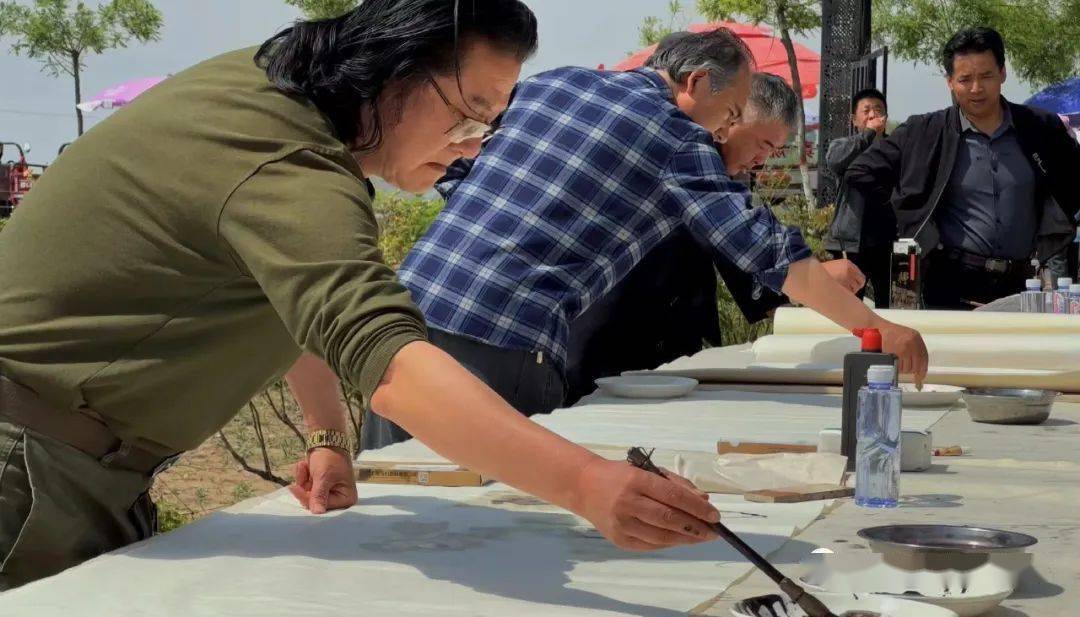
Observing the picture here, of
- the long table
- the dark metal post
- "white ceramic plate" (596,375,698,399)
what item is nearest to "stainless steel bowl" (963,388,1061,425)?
the long table

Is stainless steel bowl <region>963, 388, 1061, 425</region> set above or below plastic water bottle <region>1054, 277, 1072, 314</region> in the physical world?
above

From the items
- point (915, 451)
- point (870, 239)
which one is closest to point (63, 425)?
point (915, 451)

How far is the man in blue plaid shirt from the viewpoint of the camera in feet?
9.29

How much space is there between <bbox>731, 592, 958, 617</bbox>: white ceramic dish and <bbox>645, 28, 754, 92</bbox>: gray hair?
200 cm

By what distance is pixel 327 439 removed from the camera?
1813 mm

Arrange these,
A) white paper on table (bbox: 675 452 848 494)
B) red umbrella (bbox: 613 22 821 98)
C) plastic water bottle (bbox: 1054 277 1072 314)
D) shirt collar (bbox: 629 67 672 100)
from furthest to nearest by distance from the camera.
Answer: red umbrella (bbox: 613 22 821 98)
plastic water bottle (bbox: 1054 277 1072 314)
shirt collar (bbox: 629 67 672 100)
white paper on table (bbox: 675 452 848 494)

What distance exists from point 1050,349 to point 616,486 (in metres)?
2.17

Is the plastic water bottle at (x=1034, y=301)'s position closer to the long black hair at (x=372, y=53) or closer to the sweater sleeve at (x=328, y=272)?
the long black hair at (x=372, y=53)

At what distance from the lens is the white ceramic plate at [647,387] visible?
288 centimetres

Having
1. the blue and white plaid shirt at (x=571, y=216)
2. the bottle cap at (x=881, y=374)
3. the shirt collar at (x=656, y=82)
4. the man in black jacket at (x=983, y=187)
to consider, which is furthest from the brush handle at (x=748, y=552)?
the man in black jacket at (x=983, y=187)

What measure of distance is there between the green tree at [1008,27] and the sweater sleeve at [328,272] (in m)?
25.8

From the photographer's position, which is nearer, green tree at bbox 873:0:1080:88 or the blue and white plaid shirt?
the blue and white plaid shirt

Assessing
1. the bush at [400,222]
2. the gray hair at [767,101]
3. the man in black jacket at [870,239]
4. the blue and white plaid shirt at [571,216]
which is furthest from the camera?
the bush at [400,222]

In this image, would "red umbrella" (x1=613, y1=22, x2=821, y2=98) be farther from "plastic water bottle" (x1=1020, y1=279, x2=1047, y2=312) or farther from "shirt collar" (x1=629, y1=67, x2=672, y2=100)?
"shirt collar" (x1=629, y1=67, x2=672, y2=100)
